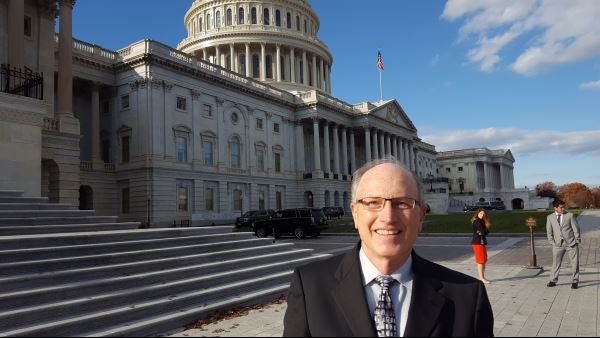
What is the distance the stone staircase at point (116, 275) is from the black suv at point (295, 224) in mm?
16361

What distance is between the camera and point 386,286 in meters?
2.51

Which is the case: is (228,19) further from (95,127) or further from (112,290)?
(112,290)

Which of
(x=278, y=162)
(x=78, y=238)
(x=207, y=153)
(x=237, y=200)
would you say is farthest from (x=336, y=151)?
(x=78, y=238)

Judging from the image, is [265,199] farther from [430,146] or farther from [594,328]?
[430,146]

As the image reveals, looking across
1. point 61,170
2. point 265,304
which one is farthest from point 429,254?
point 61,170


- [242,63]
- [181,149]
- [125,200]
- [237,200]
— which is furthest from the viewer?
[242,63]

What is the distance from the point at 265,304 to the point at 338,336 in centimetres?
842

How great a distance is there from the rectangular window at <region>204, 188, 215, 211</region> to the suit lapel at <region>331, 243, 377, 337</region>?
4964 centimetres

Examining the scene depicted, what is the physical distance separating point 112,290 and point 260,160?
52431 mm

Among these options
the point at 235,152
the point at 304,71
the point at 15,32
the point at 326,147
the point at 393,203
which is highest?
the point at 304,71

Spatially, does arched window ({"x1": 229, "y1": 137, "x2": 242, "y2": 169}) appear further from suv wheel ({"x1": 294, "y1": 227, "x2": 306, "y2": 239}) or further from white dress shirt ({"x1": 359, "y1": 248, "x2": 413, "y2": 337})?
white dress shirt ({"x1": 359, "y1": 248, "x2": 413, "y2": 337})

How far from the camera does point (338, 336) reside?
2.35 m

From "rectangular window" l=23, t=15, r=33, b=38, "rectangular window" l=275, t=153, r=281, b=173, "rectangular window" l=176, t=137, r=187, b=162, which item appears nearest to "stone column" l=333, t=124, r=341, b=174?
"rectangular window" l=275, t=153, r=281, b=173

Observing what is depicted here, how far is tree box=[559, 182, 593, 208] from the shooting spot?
158 m
